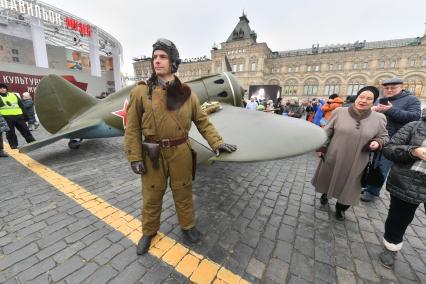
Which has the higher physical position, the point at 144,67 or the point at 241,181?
the point at 144,67

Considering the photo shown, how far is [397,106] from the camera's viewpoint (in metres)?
2.99

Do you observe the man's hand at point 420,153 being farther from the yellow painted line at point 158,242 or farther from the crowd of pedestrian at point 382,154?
the yellow painted line at point 158,242

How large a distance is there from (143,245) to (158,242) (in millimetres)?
206

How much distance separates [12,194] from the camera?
2992 mm

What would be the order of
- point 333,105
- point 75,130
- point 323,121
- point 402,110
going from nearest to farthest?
1. point 402,110
2. point 75,130
3. point 333,105
4. point 323,121

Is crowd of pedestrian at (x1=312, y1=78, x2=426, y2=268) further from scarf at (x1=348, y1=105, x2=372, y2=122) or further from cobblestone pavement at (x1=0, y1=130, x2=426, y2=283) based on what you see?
cobblestone pavement at (x1=0, y1=130, x2=426, y2=283)

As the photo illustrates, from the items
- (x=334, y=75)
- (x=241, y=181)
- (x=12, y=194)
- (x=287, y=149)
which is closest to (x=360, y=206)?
(x=241, y=181)

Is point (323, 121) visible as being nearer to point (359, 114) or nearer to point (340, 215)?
point (359, 114)

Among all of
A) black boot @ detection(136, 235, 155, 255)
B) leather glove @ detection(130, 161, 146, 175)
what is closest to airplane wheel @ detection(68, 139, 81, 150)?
black boot @ detection(136, 235, 155, 255)

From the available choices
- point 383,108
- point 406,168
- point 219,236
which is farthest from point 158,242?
point 383,108

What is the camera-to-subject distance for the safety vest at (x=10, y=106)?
511 centimetres

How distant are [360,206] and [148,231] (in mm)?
3359

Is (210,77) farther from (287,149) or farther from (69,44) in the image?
(69,44)

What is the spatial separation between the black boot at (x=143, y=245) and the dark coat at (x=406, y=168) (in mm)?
2549
